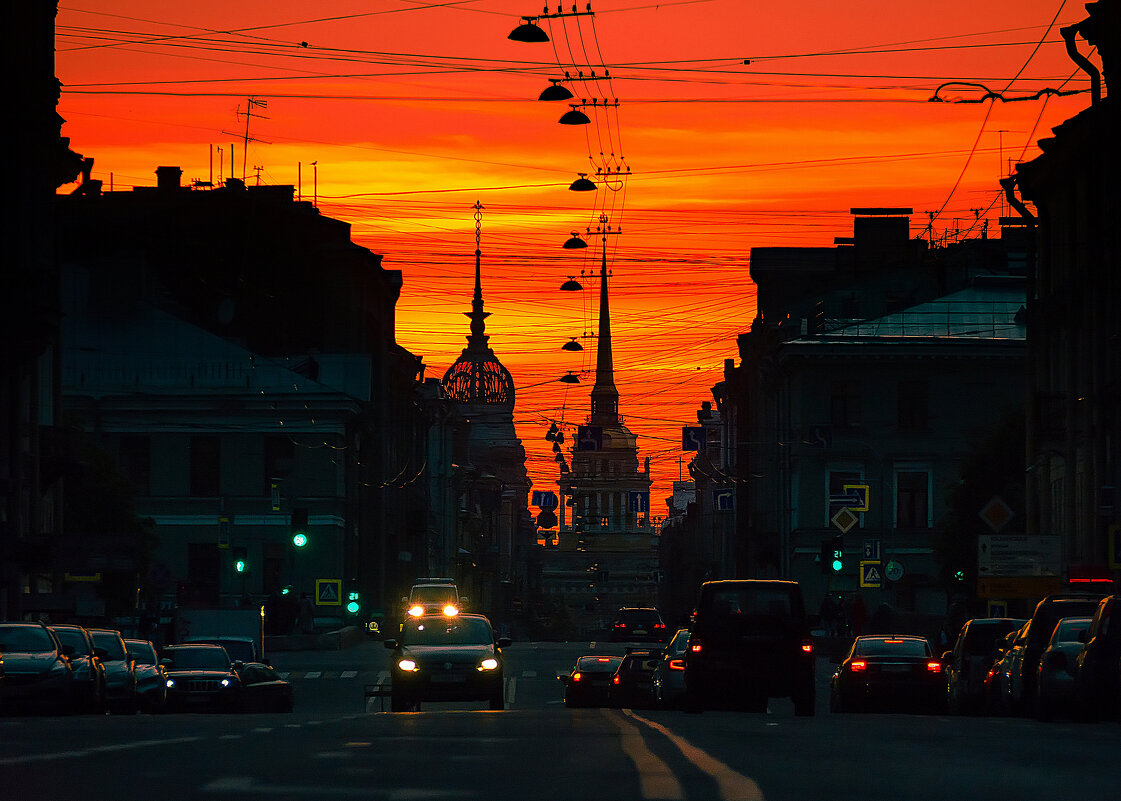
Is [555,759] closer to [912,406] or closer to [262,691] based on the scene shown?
[262,691]

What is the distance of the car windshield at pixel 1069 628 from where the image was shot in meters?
25.9

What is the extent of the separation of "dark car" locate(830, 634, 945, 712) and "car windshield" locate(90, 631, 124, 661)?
11.3 m

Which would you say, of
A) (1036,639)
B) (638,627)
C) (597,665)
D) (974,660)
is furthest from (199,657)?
(638,627)

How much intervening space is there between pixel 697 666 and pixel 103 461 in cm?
4416

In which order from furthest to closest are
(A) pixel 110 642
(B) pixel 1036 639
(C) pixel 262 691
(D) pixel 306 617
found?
(D) pixel 306 617
(C) pixel 262 691
(A) pixel 110 642
(B) pixel 1036 639

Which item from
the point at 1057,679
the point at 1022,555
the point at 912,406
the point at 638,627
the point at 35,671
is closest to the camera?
the point at 1057,679

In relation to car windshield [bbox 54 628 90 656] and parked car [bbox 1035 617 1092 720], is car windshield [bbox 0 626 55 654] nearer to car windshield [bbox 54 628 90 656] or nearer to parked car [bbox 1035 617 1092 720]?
car windshield [bbox 54 628 90 656]

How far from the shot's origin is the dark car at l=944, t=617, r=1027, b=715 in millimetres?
32125

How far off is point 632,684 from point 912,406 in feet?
143

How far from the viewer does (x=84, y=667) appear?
28.4 metres

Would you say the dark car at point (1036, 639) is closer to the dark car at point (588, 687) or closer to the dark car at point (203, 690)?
the dark car at point (203, 690)

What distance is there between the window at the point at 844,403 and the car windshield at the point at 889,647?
159 feet

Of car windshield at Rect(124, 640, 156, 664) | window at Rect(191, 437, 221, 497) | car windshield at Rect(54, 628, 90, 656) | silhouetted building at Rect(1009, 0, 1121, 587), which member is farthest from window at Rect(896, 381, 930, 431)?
car windshield at Rect(54, 628, 90, 656)

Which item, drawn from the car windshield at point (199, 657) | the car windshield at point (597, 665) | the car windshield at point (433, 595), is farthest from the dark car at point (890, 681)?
the car windshield at point (433, 595)
